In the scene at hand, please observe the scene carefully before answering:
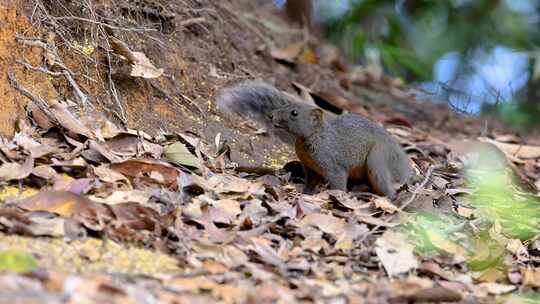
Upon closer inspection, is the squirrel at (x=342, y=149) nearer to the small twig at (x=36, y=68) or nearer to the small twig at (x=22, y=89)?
the small twig at (x=36, y=68)

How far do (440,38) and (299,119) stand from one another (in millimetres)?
6597

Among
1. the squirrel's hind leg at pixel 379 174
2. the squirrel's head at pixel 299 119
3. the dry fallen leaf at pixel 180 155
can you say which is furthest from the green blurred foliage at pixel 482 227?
the dry fallen leaf at pixel 180 155

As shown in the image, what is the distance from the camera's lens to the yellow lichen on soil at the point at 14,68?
5250 mm

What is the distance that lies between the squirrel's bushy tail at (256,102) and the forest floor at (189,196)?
0.12 m

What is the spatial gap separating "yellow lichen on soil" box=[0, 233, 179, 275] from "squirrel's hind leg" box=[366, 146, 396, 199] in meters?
2.36

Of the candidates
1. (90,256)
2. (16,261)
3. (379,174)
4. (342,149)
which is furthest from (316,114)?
(16,261)

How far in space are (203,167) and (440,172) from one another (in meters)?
2.39

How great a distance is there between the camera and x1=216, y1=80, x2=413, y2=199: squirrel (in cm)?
625

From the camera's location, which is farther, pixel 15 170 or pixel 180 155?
pixel 180 155

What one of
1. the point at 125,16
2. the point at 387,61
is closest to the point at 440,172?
the point at 125,16

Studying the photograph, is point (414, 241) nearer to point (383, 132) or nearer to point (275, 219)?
point (275, 219)

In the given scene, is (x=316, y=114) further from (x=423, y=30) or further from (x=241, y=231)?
(x=423, y=30)

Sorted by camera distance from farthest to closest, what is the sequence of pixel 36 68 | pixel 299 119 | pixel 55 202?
1. pixel 299 119
2. pixel 36 68
3. pixel 55 202

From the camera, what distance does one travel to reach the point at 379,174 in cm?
616
